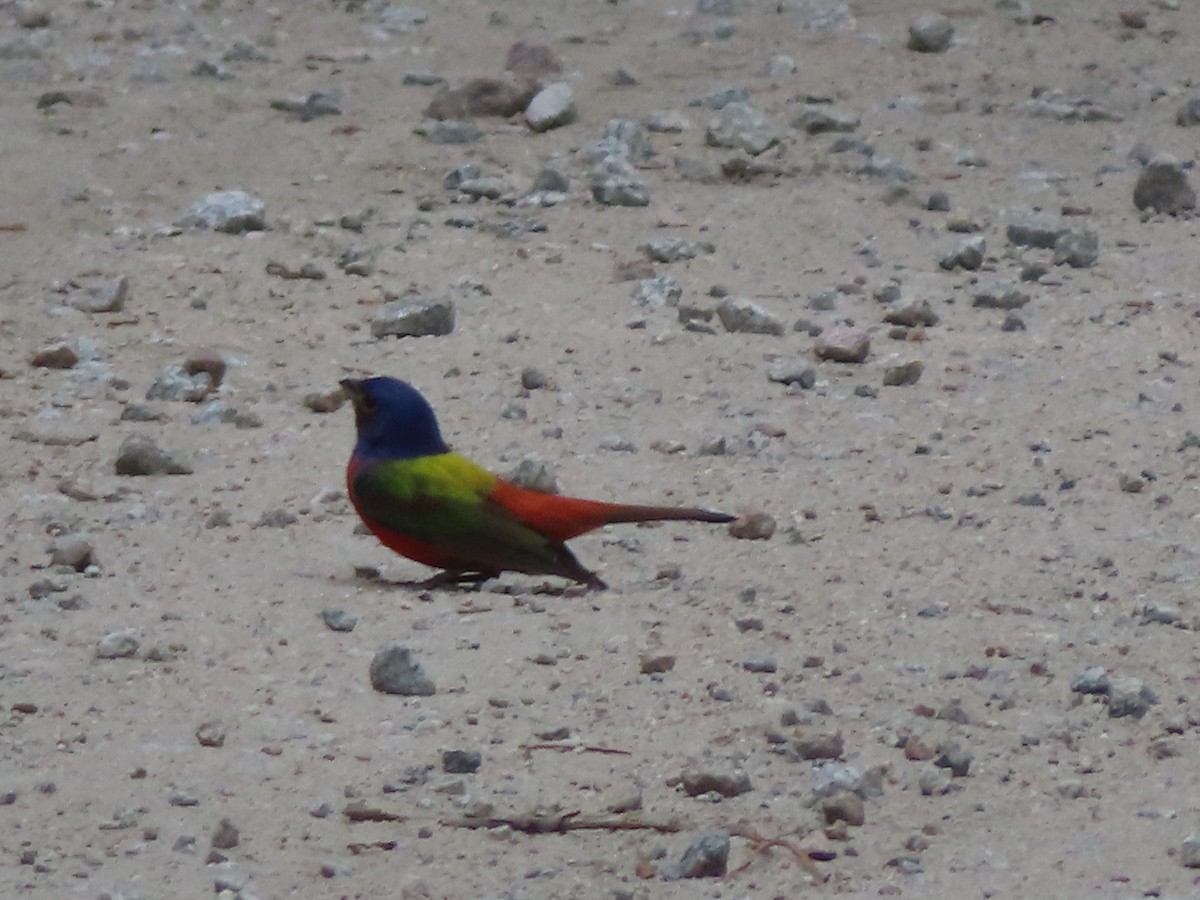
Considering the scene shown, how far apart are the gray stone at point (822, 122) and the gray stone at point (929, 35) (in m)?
1.07

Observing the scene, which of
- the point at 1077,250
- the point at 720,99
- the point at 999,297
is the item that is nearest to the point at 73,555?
the point at 999,297

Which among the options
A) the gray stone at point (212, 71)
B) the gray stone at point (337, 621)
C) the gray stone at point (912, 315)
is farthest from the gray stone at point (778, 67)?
the gray stone at point (337, 621)

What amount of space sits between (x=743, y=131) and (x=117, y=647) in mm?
4056

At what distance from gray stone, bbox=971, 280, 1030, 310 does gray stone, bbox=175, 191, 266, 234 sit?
196 centimetres

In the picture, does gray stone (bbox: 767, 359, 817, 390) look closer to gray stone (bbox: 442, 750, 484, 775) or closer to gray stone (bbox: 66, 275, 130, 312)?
gray stone (bbox: 66, 275, 130, 312)

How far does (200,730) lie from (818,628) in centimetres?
112

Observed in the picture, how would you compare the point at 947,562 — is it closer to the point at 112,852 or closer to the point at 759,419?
the point at 759,419

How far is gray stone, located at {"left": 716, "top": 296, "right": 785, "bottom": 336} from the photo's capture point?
232 inches

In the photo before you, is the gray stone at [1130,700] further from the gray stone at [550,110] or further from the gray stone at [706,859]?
the gray stone at [550,110]

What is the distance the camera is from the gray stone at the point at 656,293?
610 cm

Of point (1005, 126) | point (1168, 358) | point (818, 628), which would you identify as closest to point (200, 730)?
point (818, 628)

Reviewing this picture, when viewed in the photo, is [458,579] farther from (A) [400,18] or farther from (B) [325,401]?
(A) [400,18]

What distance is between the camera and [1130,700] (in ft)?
12.2

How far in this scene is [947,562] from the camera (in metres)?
4.47
